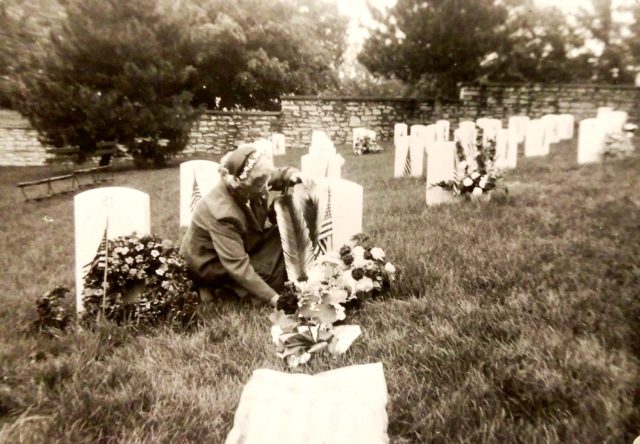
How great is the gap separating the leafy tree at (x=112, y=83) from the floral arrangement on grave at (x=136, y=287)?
9439 mm

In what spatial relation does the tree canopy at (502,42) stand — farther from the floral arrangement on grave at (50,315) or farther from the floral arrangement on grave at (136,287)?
the floral arrangement on grave at (50,315)

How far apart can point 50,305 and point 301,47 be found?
53.0 ft

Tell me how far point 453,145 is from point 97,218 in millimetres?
4565

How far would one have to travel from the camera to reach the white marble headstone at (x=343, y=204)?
439cm

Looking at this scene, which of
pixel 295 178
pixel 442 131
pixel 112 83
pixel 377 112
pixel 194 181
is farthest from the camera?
pixel 377 112

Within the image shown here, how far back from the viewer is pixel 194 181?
6.70 metres

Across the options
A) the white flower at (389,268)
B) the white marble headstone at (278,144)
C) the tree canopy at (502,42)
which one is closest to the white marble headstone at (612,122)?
the tree canopy at (502,42)

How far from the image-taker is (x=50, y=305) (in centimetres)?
362

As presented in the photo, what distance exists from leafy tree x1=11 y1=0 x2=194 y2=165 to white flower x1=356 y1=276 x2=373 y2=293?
10330 mm

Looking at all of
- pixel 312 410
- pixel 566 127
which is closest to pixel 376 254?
pixel 312 410

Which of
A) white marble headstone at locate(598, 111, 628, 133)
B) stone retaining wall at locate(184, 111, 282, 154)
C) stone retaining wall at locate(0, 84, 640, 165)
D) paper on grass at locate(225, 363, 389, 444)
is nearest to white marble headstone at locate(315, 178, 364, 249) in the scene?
paper on grass at locate(225, 363, 389, 444)

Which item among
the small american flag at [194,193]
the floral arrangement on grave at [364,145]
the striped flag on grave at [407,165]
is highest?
the floral arrangement on grave at [364,145]

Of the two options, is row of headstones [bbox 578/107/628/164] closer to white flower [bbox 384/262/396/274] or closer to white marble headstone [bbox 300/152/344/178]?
white marble headstone [bbox 300/152/344/178]

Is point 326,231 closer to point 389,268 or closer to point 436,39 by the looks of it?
point 389,268
